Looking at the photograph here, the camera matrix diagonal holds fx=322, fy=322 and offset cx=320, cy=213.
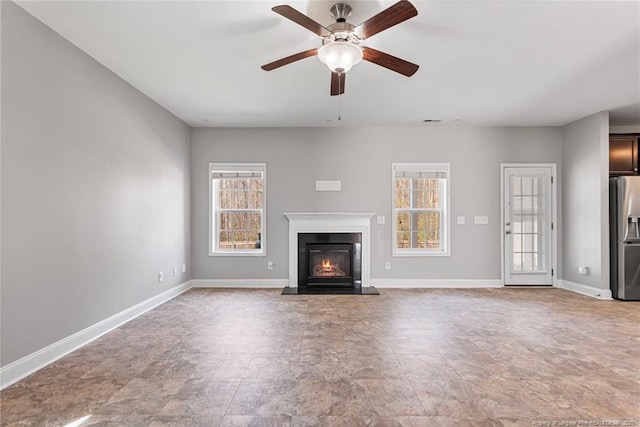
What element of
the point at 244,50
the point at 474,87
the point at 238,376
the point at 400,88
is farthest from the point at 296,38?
the point at 238,376

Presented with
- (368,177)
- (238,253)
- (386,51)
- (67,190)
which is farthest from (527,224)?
(67,190)

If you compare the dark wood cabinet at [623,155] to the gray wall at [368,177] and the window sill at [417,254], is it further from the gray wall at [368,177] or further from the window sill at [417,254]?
the window sill at [417,254]

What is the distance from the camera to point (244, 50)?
3006 millimetres

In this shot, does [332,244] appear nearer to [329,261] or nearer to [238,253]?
[329,261]

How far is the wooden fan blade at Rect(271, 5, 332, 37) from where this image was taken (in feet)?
6.72

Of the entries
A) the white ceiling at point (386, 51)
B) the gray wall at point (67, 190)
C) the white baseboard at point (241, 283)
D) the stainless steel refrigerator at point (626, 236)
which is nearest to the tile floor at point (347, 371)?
the gray wall at point (67, 190)

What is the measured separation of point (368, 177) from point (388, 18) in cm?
356

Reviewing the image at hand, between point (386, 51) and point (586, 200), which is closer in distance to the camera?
point (386, 51)

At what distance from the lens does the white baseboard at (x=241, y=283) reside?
219 inches

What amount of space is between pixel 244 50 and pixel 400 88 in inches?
75.1

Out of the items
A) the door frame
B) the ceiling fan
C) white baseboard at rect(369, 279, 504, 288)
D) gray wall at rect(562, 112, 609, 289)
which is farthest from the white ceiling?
white baseboard at rect(369, 279, 504, 288)

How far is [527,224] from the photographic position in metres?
5.61

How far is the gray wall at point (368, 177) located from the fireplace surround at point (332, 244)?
148 mm

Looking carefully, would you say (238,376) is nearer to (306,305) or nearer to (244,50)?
(306,305)
